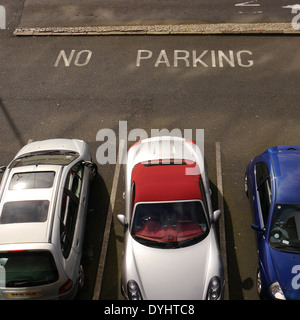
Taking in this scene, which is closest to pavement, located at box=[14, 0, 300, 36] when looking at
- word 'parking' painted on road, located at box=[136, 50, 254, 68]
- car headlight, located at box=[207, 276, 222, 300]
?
word 'parking' painted on road, located at box=[136, 50, 254, 68]

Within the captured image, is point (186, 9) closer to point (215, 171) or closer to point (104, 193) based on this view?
point (215, 171)

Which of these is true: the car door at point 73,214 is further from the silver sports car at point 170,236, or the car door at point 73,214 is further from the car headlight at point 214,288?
the car headlight at point 214,288

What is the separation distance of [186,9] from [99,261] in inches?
438

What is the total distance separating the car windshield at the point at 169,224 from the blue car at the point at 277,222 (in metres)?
1.23

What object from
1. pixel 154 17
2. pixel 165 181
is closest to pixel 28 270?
pixel 165 181

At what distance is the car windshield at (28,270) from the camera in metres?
6.75

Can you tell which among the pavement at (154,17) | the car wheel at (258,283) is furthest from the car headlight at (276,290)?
the pavement at (154,17)

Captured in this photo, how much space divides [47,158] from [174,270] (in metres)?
4.00

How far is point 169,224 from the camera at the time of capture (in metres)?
7.54

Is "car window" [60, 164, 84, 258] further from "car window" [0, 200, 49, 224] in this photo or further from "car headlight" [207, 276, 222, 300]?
"car headlight" [207, 276, 222, 300]

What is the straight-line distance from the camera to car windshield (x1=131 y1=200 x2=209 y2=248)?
294 inches

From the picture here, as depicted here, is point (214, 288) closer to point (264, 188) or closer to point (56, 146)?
point (264, 188)

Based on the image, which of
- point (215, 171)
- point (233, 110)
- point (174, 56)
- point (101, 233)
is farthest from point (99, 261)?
point (174, 56)

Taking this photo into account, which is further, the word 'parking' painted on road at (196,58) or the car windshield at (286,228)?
the word 'parking' painted on road at (196,58)
